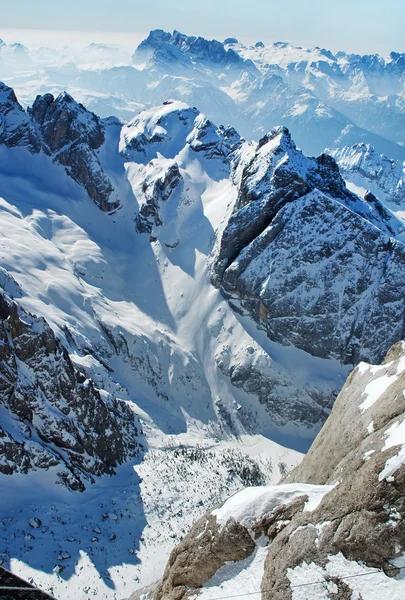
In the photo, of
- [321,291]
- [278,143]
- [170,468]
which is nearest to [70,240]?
[278,143]

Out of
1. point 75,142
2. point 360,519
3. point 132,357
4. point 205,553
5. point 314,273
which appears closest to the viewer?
point 360,519

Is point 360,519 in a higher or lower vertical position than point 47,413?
higher

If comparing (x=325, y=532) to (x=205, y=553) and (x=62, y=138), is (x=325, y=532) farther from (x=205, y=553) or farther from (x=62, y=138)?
(x=62, y=138)

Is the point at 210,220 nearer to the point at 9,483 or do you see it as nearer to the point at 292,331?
the point at 292,331

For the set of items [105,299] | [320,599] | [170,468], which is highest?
[320,599]

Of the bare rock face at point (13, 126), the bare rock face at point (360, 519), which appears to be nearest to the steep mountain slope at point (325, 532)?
the bare rock face at point (360, 519)

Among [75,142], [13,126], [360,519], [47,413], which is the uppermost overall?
[360,519]

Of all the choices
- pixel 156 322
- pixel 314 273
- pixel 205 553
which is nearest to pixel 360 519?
pixel 205 553
